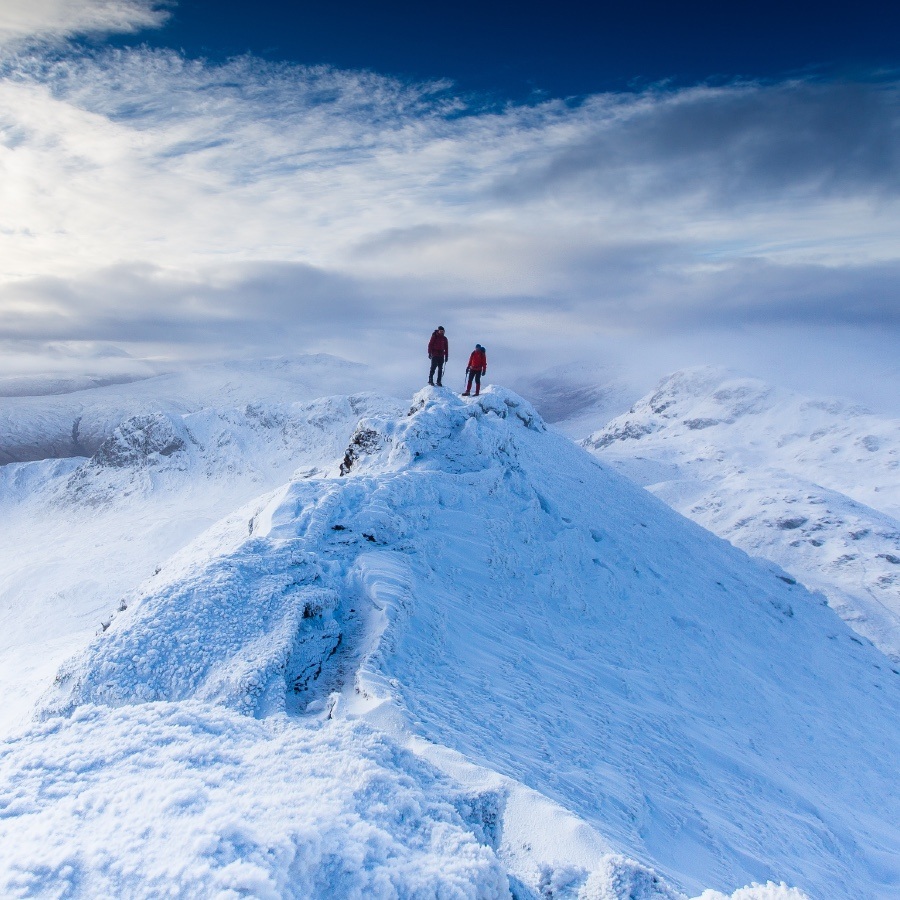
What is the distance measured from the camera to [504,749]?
754cm

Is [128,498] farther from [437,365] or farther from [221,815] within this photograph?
[221,815]

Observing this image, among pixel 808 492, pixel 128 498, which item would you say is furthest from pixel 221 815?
pixel 128 498

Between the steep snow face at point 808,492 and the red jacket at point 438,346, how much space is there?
40.7 metres

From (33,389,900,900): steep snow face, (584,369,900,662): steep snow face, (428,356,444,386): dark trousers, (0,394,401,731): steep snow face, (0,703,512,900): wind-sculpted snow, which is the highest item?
(428,356,444,386): dark trousers

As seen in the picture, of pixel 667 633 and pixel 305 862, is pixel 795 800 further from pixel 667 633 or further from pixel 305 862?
pixel 305 862

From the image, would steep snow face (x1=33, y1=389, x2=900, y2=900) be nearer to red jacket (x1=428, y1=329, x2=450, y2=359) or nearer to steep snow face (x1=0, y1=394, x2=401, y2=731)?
red jacket (x1=428, y1=329, x2=450, y2=359)

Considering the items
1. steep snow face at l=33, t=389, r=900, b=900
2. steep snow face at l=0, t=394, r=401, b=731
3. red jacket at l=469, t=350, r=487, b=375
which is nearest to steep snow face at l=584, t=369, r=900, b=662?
steep snow face at l=33, t=389, r=900, b=900

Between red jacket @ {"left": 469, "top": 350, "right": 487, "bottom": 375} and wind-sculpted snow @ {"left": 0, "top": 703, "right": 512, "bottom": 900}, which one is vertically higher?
red jacket @ {"left": 469, "top": 350, "right": 487, "bottom": 375}

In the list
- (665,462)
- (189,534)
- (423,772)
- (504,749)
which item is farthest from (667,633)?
(665,462)

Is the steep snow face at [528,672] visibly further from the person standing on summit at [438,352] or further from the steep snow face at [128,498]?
the steep snow face at [128,498]

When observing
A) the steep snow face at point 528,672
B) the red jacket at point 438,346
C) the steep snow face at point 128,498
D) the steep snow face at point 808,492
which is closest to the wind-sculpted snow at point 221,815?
the steep snow face at point 528,672

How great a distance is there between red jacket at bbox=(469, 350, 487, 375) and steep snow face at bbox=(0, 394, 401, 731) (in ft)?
125

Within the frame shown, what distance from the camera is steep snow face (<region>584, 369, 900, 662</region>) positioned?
79812mm

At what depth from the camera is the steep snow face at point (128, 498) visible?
239ft
